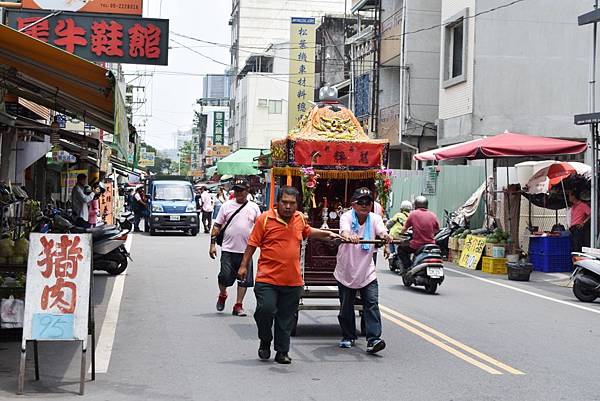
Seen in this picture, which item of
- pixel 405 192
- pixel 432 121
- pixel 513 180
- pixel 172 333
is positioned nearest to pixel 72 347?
pixel 172 333

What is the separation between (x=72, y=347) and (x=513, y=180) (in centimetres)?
1523

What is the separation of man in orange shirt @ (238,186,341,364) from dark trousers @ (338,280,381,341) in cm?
85

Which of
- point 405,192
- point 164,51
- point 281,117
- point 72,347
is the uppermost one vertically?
point 281,117

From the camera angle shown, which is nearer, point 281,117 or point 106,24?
point 106,24

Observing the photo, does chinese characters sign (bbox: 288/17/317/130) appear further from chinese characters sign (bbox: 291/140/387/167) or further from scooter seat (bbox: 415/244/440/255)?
chinese characters sign (bbox: 291/140/387/167)

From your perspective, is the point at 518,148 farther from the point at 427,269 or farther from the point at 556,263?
the point at 427,269

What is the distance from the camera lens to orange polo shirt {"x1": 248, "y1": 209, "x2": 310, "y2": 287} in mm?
8547

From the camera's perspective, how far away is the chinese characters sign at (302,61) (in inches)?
2406

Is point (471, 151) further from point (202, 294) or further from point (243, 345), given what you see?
point (243, 345)

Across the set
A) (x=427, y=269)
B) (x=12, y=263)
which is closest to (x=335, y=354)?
(x=12, y=263)

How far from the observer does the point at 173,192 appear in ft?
101

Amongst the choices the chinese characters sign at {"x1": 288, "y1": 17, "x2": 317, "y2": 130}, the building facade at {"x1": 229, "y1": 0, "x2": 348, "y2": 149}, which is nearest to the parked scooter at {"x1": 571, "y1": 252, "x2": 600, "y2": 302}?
the chinese characters sign at {"x1": 288, "y1": 17, "x2": 317, "y2": 130}

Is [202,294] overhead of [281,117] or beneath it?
beneath

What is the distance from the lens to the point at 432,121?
33.4 meters
